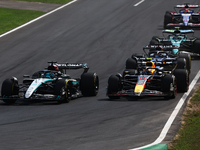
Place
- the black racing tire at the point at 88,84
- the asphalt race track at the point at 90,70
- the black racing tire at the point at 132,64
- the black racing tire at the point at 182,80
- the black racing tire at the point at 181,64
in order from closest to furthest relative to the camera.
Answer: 1. the asphalt race track at the point at 90,70
2. the black racing tire at the point at 88,84
3. the black racing tire at the point at 182,80
4. the black racing tire at the point at 181,64
5. the black racing tire at the point at 132,64

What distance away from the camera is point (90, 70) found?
2694cm

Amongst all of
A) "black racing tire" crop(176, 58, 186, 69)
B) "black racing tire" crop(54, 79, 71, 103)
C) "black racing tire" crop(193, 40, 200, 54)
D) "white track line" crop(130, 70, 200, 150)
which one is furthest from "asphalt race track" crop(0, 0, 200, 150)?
"black racing tire" crop(176, 58, 186, 69)

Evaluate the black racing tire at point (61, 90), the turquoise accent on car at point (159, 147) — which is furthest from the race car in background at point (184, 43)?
the turquoise accent on car at point (159, 147)

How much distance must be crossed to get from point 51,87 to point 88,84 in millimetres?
1693

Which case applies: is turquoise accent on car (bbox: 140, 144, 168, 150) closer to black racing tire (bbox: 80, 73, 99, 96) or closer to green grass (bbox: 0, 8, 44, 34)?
black racing tire (bbox: 80, 73, 99, 96)

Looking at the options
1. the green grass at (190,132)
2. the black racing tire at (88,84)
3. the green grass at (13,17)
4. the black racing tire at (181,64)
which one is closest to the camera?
the green grass at (190,132)

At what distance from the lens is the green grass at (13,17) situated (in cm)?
3872

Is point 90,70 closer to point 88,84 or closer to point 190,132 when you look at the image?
point 88,84

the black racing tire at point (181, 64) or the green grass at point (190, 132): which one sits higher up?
the black racing tire at point (181, 64)

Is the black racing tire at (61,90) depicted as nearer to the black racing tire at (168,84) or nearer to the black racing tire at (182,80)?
the black racing tire at (168,84)

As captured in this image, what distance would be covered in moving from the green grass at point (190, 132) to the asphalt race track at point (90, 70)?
31cm

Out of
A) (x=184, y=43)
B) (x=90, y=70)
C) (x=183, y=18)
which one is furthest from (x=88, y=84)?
(x=183, y=18)

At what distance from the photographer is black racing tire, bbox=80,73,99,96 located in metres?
19.7

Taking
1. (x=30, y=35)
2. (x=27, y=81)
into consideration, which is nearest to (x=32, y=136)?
(x=27, y=81)
